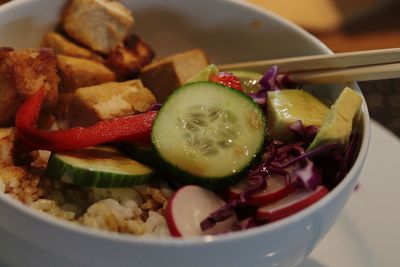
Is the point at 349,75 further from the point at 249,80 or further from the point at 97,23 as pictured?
the point at 97,23

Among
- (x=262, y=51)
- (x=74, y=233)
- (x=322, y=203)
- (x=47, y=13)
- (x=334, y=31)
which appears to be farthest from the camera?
(x=334, y=31)

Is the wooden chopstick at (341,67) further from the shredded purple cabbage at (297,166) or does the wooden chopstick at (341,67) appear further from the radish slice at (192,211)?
the radish slice at (192,211)

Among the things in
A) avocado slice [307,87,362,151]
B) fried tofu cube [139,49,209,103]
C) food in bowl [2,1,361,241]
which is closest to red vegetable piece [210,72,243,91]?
food in bowl [2,1,361,241]

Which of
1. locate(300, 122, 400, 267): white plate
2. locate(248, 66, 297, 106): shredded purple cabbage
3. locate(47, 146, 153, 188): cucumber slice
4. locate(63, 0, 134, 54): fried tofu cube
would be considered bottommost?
locate(300, 122, 400, 267): white plate

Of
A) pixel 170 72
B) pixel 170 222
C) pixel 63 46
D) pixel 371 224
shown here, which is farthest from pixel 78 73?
pixel 371 224

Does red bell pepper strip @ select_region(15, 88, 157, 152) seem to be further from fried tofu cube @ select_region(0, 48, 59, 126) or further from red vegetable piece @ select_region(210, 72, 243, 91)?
red vegetable piece @ select_region(210, 72, 243, 91)

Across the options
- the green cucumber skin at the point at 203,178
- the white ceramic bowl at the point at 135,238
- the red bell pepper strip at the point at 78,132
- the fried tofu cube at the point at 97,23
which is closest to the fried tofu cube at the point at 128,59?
the fried tofu cube at the point at 97,23

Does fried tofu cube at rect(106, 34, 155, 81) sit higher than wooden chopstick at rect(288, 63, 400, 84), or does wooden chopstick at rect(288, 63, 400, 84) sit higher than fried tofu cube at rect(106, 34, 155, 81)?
wooden chopstick at rect(288, 63, 400, 84)

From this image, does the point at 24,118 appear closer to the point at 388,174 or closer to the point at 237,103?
the point at 237,103

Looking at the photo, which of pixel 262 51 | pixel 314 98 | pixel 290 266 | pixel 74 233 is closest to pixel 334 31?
pixel 262 51
